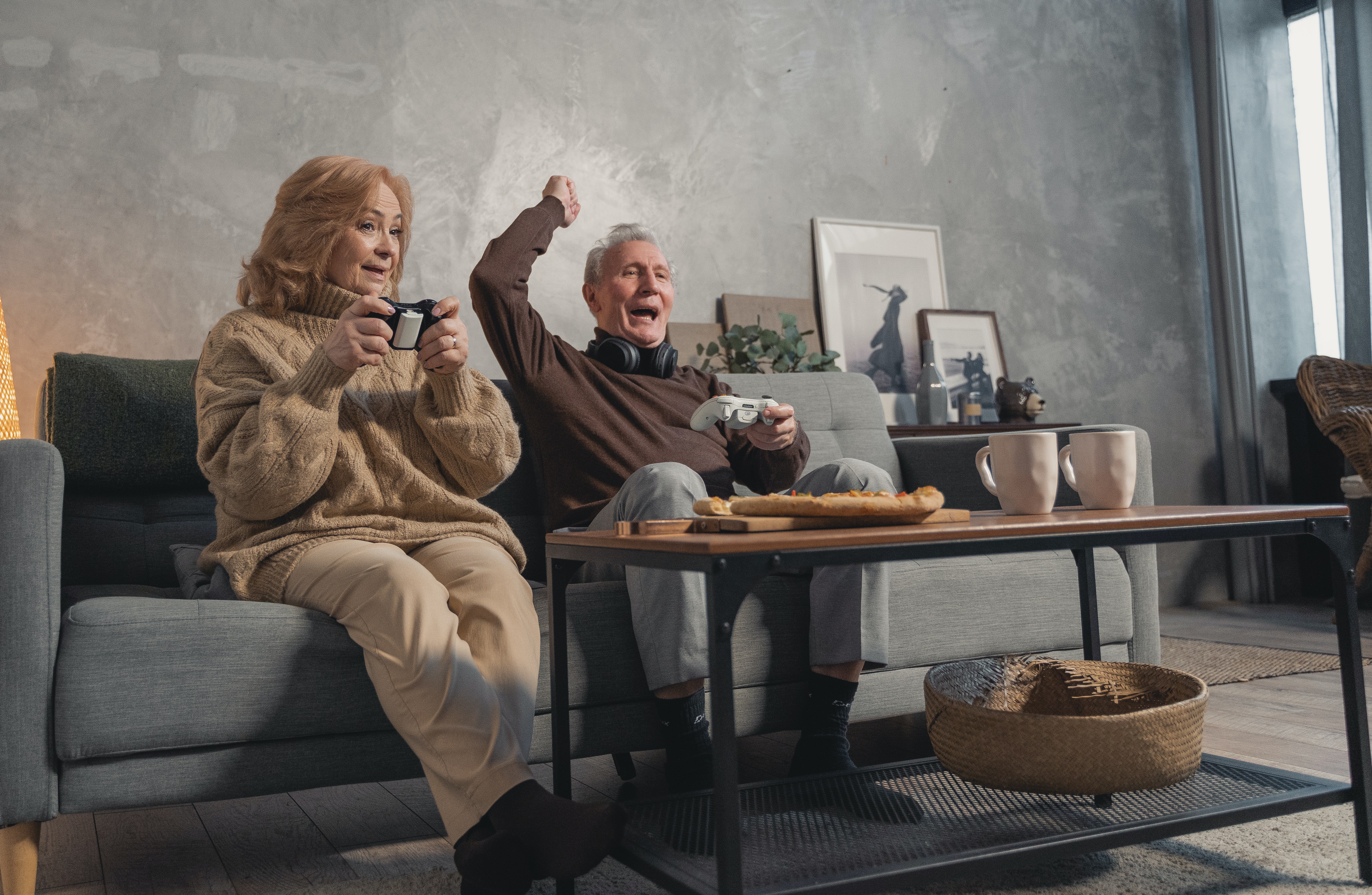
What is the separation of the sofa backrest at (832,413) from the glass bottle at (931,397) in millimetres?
912

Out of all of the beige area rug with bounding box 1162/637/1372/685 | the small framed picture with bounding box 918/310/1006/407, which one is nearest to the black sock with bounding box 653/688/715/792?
the beige area rug with bounding box 1162/637/1372/685

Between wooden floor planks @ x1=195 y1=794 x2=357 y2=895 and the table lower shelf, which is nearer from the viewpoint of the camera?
the table lower shelf

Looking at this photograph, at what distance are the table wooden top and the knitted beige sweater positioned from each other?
0.39 meters

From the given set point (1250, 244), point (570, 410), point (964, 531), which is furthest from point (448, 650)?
point (1250, 244)

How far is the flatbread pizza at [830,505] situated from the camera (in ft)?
3.44

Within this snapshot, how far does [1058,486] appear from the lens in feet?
6.30

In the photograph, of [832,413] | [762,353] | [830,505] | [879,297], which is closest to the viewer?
[830,505]

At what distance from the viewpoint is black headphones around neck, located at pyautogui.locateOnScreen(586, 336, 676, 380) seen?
2012 mm

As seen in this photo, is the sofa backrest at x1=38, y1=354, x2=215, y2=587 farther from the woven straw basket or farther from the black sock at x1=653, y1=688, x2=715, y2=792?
the woven straw basket

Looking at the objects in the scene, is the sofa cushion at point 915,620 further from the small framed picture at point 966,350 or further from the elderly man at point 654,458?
the small framed picture at point 966,350

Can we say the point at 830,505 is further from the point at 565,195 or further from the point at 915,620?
the point at 565,195

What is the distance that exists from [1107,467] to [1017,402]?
2.13 meters

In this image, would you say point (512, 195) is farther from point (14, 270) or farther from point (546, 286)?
point (14, 270)

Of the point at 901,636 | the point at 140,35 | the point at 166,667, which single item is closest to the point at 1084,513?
the point at 901,636
